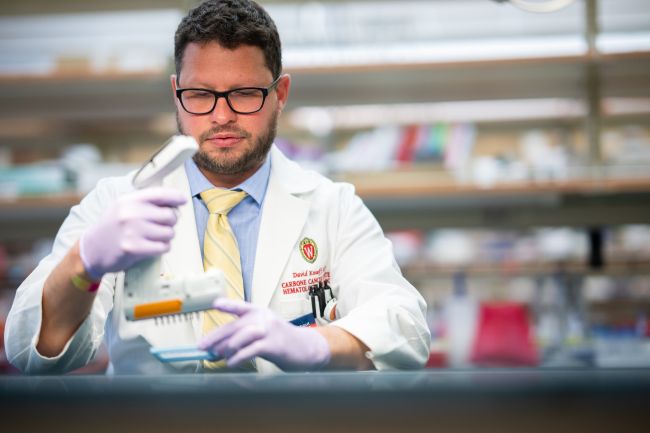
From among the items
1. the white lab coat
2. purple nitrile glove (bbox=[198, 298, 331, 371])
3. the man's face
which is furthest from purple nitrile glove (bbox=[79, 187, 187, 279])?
the man's face

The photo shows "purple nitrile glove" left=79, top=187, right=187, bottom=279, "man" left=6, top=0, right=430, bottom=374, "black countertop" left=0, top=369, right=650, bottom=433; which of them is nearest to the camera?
"black countertop" left=0, top=369, right=650, bottom=433

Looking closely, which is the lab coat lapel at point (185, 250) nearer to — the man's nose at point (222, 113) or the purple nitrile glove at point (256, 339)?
the man's nose at point (222, 113)

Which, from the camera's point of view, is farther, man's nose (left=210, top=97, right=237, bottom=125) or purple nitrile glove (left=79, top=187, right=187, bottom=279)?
man's nose (left=210, top=97, right=237, bottom=125)

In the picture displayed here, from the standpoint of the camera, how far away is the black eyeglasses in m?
1.15

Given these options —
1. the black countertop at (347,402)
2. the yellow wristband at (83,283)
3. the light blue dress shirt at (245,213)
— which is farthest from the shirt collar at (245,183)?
the black countertop at (347,402)

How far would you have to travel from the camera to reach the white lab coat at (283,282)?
1.08 m

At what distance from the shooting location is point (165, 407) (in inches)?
22.4

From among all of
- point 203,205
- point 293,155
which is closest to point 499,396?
point 203,205

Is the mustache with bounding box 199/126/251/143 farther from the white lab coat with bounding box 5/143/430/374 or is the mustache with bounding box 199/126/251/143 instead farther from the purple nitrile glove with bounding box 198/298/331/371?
the purple nitrile glove with bounding box 198/298/331/371

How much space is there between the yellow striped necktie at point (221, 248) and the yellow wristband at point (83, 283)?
0.86 ft

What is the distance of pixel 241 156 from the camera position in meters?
1.18

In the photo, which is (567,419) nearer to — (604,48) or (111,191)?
(111,191)

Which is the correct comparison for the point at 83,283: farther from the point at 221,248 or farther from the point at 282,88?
the point at 282,88

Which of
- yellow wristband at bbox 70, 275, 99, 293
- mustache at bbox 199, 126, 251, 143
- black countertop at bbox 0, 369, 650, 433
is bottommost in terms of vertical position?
black countertop at bbox 0, 369, 650, 433
